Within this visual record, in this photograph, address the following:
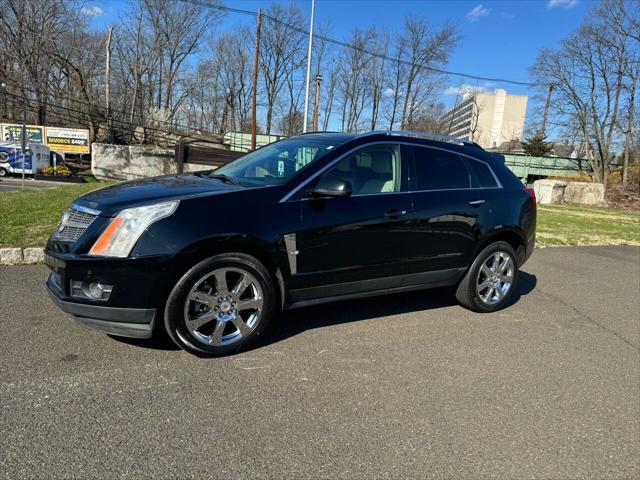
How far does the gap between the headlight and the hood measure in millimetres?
78

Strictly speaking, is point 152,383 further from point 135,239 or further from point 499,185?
point 499,185

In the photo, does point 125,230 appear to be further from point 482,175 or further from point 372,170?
point 482,175

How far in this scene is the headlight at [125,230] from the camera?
119 inches

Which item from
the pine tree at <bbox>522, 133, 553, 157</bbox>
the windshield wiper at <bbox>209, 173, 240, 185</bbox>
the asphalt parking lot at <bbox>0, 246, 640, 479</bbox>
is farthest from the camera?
the pine tree at <bbox>522, 133, 553, 157</bbox>

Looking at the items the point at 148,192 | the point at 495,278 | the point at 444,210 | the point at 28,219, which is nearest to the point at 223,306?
the point at 148,192

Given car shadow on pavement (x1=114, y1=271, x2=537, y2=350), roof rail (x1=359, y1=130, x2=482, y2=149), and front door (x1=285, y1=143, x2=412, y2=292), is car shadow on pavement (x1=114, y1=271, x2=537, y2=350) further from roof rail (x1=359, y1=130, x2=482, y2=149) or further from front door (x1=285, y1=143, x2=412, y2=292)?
roof rail (x1=359, y1=130, x2=482, y2=149)

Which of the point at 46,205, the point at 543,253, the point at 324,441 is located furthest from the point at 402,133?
the point at 46,205

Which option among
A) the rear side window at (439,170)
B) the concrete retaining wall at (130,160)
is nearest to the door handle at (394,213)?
the rear side window at (439,170)

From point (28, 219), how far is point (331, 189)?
6.20 meters

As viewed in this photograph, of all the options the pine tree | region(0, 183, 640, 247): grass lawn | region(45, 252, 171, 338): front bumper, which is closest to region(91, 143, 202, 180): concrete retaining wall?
region(0, 183, 640, 247): grass lawn

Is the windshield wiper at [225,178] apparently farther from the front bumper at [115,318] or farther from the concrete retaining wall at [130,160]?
the concrete retaining wall at [130,160]

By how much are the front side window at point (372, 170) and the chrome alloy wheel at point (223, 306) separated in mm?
1175

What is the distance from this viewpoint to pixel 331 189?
3541 millimetres

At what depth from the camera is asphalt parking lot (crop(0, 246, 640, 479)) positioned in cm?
231
